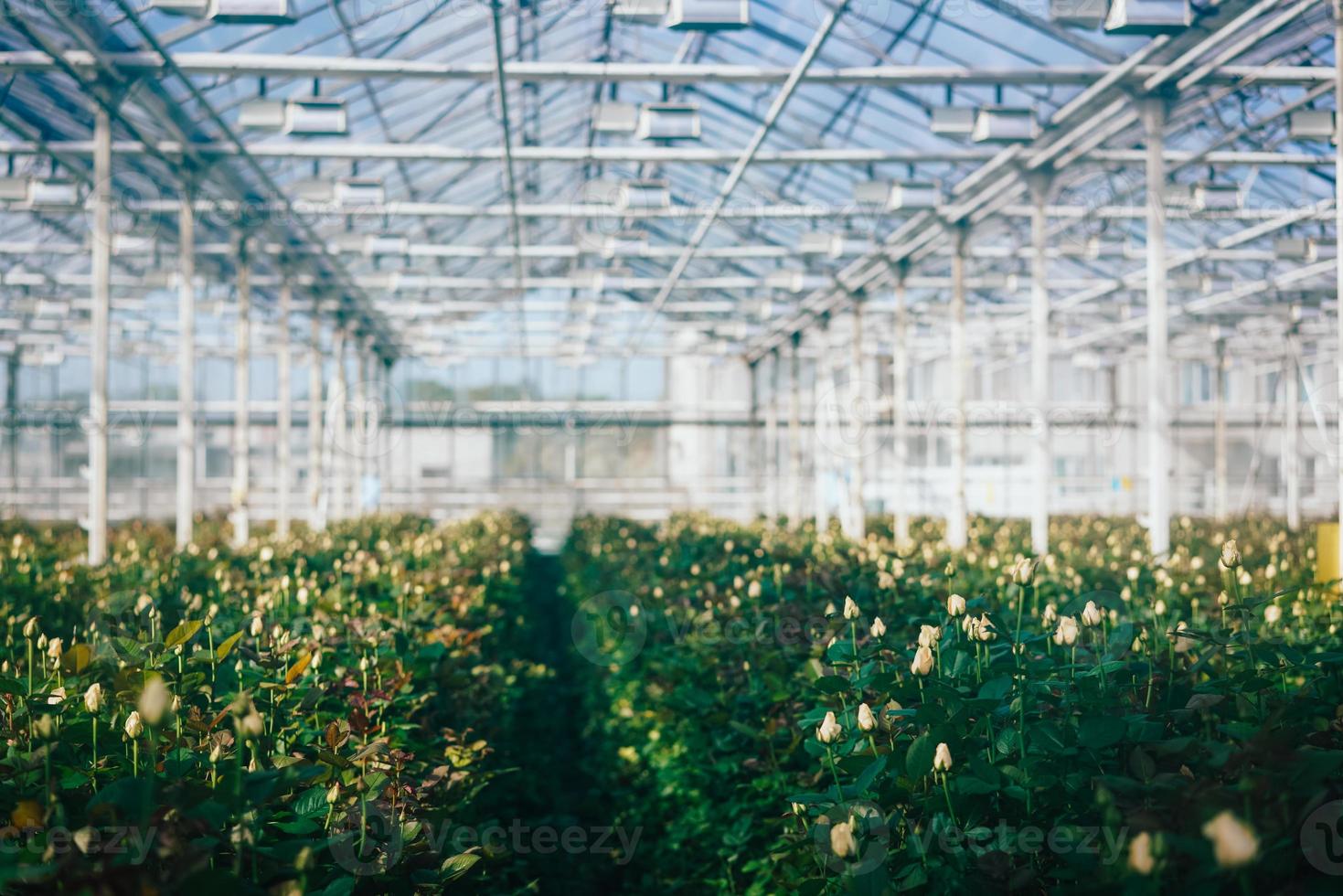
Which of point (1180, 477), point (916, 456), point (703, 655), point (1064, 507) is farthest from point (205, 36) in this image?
point (1180, 477)

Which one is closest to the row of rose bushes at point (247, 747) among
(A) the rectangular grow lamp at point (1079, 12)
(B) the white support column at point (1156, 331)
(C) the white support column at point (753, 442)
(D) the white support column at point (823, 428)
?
(A) the rectangular grow lamp at point (1079, 12)

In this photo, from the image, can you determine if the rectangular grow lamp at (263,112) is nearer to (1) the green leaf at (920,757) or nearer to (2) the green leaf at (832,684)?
(2) the green leaf at (832,684)

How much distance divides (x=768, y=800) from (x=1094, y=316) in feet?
70.5

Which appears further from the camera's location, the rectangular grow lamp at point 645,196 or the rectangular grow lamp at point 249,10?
the rectangular grow lamp at point 645,196

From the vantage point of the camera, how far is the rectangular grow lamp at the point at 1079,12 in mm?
6469

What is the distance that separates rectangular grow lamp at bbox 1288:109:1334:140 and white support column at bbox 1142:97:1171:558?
4.00 feet

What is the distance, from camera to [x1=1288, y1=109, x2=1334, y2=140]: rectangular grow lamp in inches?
309

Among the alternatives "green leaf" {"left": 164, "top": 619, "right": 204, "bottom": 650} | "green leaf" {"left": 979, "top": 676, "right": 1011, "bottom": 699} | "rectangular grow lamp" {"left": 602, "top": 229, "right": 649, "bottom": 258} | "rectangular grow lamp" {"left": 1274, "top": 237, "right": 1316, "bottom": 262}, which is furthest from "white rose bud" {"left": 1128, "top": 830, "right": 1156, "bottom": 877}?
"rectangular grow lamp" {"left": 1274, "top": 237, "right": 1316, "bottom": 262}

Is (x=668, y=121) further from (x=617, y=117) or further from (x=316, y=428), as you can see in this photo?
(x=316, y=428)

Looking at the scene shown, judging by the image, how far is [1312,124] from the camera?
7.88 m


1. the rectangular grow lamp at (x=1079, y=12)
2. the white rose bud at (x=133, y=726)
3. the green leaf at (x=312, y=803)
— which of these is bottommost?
the green leaf at (x=312, y=803)

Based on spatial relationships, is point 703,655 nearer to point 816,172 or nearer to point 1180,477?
point 816,172

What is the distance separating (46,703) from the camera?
217 centimetres

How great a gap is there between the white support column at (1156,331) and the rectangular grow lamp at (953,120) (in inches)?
50.3
